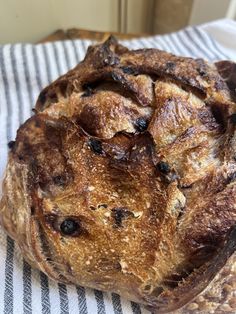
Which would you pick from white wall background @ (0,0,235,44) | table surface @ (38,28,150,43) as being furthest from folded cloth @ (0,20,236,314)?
white wall background @ (0,0,235,44)

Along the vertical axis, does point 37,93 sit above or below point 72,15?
below

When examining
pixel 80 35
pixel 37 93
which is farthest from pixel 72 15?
pixel 37 93

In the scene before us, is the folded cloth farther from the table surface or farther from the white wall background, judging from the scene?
the white wall background

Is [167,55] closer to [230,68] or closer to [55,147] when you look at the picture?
[230,68]

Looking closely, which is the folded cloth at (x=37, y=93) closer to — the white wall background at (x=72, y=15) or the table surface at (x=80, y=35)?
the table surface at (x=80, y=35)

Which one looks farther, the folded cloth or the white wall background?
the white wall background

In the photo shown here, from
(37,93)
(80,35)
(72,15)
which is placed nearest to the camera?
(37,93)

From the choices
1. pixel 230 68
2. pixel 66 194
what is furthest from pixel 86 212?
pixel 230 68

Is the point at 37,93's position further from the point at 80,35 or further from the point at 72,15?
the point at 72,15
